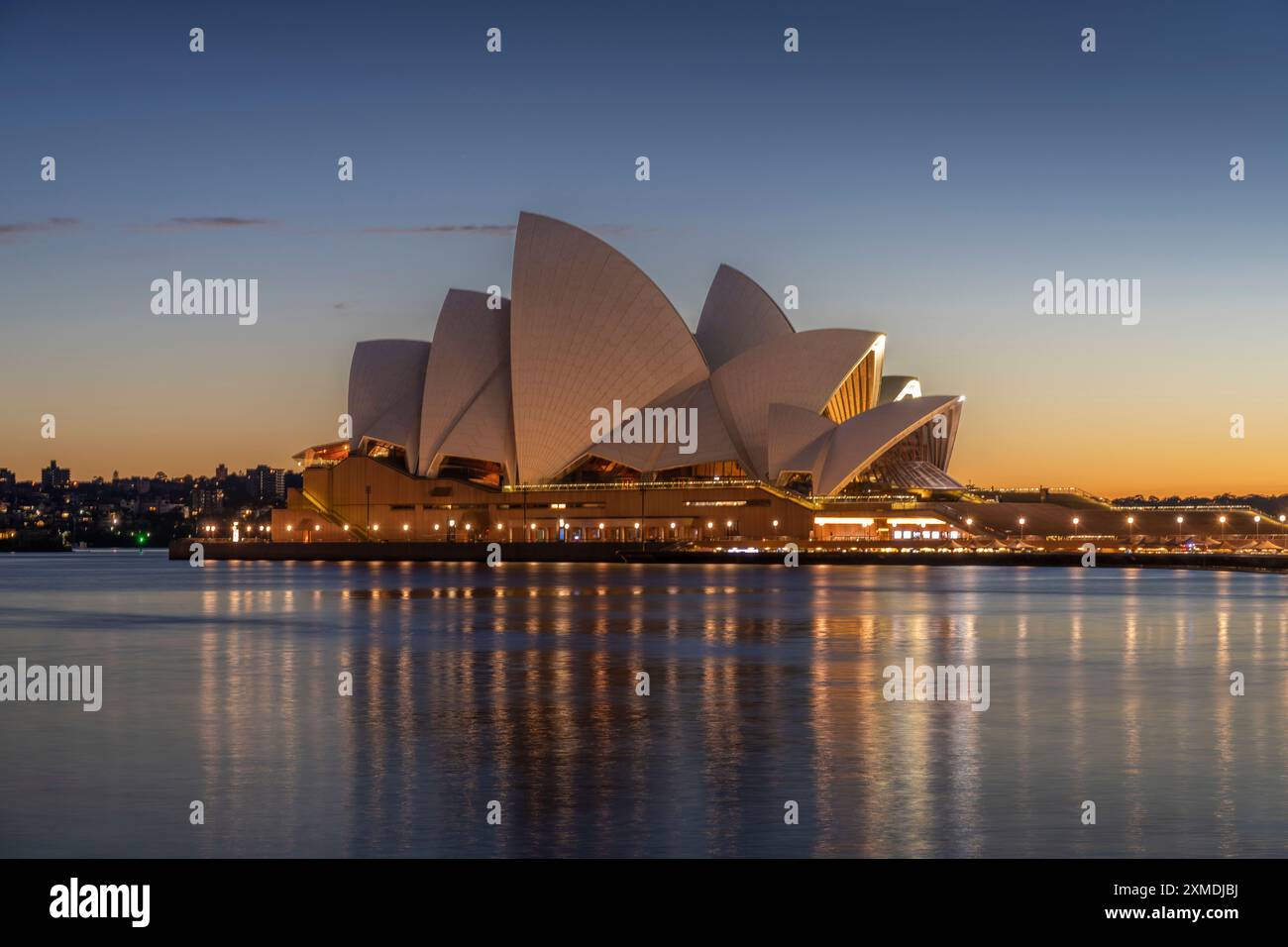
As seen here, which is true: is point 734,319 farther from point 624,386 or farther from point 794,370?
point 624,386

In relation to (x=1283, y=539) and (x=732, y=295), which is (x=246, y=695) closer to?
(x=732, y=295)

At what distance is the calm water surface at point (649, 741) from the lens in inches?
414

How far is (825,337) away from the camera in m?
72.9

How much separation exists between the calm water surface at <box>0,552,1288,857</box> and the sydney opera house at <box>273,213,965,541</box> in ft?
127

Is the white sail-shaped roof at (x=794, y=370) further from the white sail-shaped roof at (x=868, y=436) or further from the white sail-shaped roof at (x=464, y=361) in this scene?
the white sail-shaped roof at (x=464, y=361)

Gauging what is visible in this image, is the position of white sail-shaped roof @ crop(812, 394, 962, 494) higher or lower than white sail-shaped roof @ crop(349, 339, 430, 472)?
lower

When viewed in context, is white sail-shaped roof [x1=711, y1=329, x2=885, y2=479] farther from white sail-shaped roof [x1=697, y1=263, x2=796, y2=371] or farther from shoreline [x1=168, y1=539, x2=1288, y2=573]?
shoreline [x1=168, y1=539, x2=1288, y2=573]

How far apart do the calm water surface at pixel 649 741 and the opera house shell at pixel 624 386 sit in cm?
3837

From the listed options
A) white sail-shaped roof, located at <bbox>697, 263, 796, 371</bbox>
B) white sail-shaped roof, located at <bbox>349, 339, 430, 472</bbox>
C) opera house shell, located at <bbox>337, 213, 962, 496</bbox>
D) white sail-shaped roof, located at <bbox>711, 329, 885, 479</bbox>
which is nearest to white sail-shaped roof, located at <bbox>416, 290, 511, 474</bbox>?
opera house shell, located at <bbox>337, 213, 962, 496</bbox>

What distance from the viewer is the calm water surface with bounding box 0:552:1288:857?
10.5m

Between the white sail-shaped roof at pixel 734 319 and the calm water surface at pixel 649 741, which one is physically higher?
the white sail-shaped roof at pixel 734 319

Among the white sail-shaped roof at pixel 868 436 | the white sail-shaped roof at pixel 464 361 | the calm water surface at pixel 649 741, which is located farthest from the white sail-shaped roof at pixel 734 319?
the calm water surface at pixel 649 741
